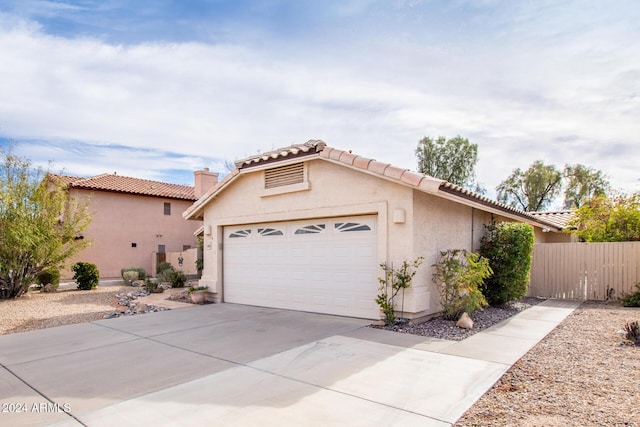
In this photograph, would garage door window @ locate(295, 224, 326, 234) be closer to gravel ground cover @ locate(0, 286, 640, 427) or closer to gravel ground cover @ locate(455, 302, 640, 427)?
gravel ground cover @ locate(0, 286, 640, 427)

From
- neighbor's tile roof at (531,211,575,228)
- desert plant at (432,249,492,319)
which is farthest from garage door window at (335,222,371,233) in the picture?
neighbor's tile roof at (531,211,575,228)

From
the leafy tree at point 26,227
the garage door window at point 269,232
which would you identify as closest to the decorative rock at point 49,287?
the leafy tree at point 26,227

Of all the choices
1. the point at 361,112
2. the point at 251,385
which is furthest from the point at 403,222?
the point at 361,112

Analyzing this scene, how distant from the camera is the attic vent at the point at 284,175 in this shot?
10.7m

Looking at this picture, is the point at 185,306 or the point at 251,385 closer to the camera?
the point at 251,385

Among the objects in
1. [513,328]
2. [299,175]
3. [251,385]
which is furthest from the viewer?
[299,175]

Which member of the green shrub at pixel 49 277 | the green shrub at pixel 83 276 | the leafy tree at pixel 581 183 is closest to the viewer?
the green shrub at pixel 49 277

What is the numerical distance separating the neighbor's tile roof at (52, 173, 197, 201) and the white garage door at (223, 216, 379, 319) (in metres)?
13.1

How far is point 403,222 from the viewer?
344 inches

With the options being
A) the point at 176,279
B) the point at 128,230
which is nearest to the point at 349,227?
the point at 176,279

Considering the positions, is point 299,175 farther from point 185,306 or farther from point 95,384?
point 95,384

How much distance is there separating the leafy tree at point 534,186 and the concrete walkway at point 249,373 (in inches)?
1100

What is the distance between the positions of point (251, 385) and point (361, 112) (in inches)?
496

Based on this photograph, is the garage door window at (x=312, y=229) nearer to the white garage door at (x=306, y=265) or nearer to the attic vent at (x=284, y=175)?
the white garage door at (x=306, y=265)
